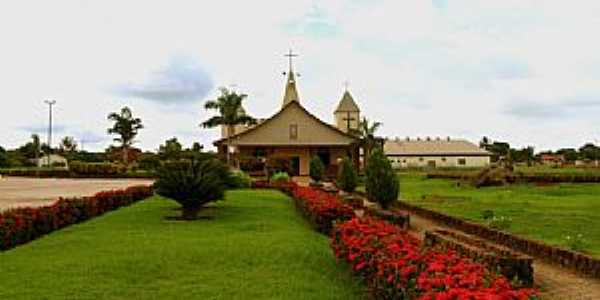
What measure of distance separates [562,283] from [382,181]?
35.9 ft

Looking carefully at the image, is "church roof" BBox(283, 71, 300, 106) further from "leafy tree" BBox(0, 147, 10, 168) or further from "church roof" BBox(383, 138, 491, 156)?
"church roof" BBox(383, 138, 491, 156)

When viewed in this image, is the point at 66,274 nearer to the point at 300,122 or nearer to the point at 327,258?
the point at 327,258

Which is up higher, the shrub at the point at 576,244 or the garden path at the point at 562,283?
the shrub at the point at 576,244

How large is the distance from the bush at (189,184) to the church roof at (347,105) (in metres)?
48.0

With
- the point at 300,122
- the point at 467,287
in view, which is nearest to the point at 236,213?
the point at 467,287

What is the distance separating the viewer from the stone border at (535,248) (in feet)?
32.9

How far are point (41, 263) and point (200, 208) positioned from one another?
28.0 ft

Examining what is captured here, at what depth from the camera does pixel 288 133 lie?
52.8 meters

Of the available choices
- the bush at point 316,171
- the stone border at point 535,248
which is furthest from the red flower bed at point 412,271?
the bush at point 316,171

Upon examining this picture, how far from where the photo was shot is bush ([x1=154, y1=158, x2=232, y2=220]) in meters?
17.8

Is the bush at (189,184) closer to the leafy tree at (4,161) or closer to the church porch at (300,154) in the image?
the church porch at (300,154)

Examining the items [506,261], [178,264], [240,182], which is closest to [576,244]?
[506,261]

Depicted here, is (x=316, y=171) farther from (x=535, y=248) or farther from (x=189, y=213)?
(x=535, y=248)

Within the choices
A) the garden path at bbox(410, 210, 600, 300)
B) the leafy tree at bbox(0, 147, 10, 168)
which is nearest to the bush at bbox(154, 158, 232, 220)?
the garden path at bbox(410, 210, 600, 300)
